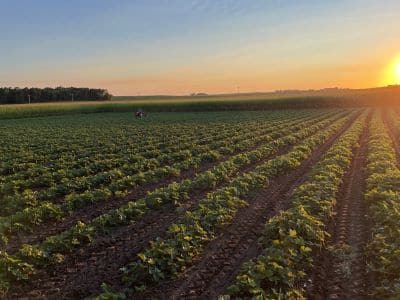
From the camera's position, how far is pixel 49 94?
109188 millimetres

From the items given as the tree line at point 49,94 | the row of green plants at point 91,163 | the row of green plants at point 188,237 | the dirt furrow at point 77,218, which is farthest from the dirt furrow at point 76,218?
the tree line at point 49,94

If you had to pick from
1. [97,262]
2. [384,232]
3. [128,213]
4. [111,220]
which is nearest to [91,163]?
[128,213]

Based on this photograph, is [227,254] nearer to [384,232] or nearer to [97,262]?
[97,262]

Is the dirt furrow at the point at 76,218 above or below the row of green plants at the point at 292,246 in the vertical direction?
below

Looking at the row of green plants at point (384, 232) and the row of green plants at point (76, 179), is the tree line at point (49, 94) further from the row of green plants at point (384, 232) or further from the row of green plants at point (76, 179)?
the row of green plants at point (384, 232)

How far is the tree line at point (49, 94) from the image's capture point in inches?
4021

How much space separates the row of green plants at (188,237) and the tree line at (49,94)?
97.3 m

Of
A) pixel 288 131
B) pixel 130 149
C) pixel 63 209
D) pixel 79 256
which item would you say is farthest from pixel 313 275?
pixel 288 131

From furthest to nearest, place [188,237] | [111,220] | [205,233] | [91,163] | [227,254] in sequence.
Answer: [91,163], [111,220], [205,233], [188,237], [227,254]

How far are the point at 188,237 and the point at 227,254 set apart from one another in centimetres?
85

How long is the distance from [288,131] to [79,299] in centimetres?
2767

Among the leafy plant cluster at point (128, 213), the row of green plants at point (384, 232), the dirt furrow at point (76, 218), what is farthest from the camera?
the dirt furrow at point (76, 218)

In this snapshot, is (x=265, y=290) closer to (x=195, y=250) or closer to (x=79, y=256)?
(x=195, y=250)

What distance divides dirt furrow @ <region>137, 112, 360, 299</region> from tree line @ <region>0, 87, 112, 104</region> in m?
98.6
